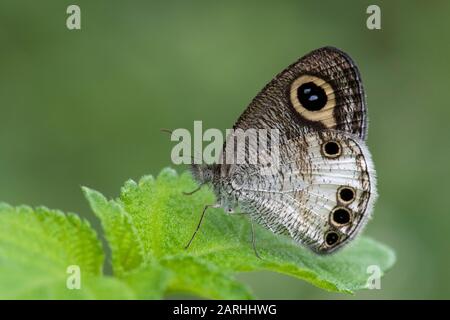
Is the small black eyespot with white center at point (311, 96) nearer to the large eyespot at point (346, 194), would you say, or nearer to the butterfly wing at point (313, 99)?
the butterfly wing at point (313, 99)

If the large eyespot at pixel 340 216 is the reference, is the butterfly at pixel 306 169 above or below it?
above

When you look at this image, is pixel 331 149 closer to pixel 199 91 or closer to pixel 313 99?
pixel 313 99

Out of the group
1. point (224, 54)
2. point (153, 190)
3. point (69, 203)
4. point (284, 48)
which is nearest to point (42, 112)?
point (69, 203)

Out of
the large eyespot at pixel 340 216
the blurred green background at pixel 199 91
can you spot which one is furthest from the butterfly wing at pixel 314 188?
the blurred green background at pixel 199 91

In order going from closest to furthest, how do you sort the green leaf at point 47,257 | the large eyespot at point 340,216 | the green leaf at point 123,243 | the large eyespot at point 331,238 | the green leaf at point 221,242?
Answer: 1. the green leaf at point 47,257
2. the green leaf at point 123,243
3. the green leaf at point 221,242
4. the large eyespot at point 331,238
5. the large eyespot at point 340,216

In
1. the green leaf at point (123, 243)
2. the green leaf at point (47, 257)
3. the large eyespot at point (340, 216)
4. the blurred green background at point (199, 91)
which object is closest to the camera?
the green leaf at point (47, 257)

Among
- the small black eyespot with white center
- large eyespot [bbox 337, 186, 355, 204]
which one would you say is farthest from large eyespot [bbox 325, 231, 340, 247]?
the small black eyespot with white center
